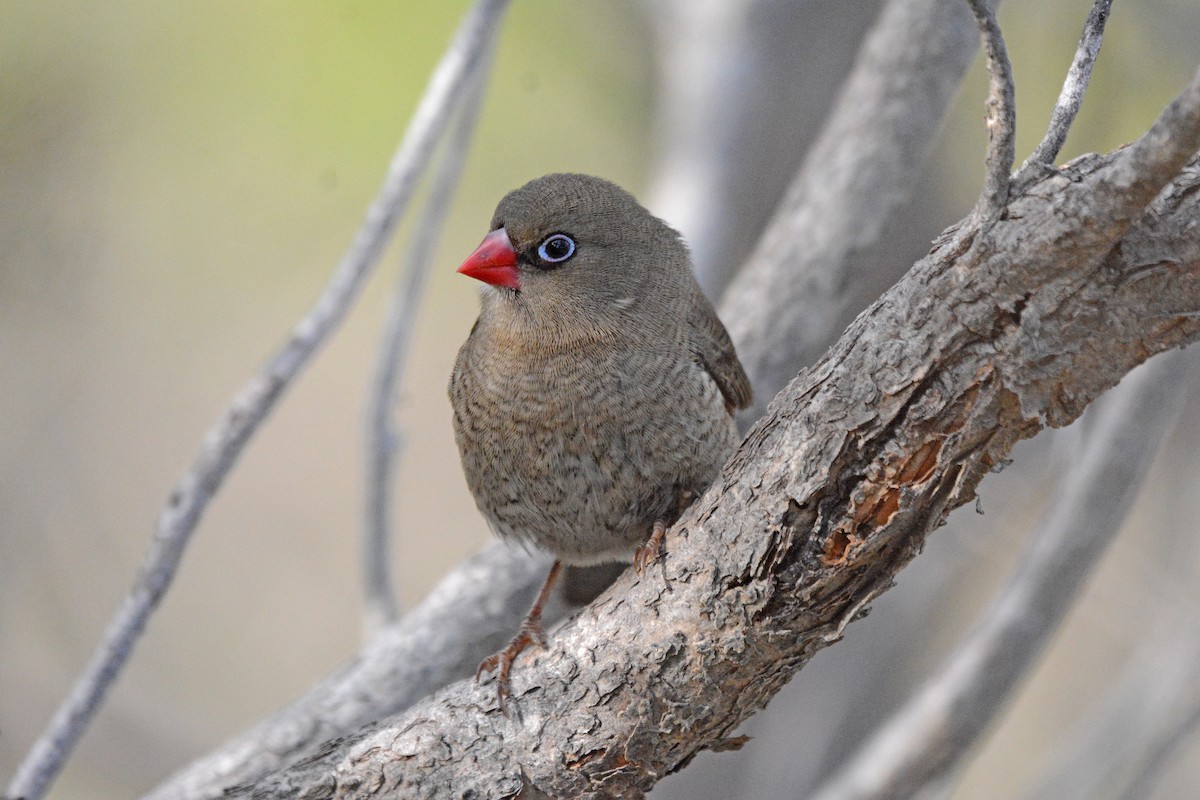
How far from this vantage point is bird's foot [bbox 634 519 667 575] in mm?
2541

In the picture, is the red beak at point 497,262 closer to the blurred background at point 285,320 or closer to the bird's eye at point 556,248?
the bird's eye at point 556,248

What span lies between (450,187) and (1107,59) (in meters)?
2.86

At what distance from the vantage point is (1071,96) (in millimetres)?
1892

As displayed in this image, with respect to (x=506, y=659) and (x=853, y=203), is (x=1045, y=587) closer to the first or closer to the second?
(x=853, y=203)

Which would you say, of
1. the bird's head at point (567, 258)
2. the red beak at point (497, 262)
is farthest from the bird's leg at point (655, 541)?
the red beak at point (497, 262)

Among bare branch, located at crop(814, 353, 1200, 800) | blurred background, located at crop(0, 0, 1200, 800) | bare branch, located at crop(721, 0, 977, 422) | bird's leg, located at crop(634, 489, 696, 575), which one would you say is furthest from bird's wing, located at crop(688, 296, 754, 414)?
blurred background, located at crop(0, 0, 1200, 800)

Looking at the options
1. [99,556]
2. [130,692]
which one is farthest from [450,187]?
[99,556]

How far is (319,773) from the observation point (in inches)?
108

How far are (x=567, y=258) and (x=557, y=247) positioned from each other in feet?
0.15

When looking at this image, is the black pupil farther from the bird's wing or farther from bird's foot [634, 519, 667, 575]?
bird's foot [634, 519, 667, 575]

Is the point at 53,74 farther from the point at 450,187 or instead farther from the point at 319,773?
the point at 319,773

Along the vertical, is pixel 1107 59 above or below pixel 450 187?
below

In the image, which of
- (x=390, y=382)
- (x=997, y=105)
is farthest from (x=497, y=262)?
(x=997, y=105)

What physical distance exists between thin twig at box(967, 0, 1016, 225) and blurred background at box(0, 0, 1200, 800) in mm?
2949
